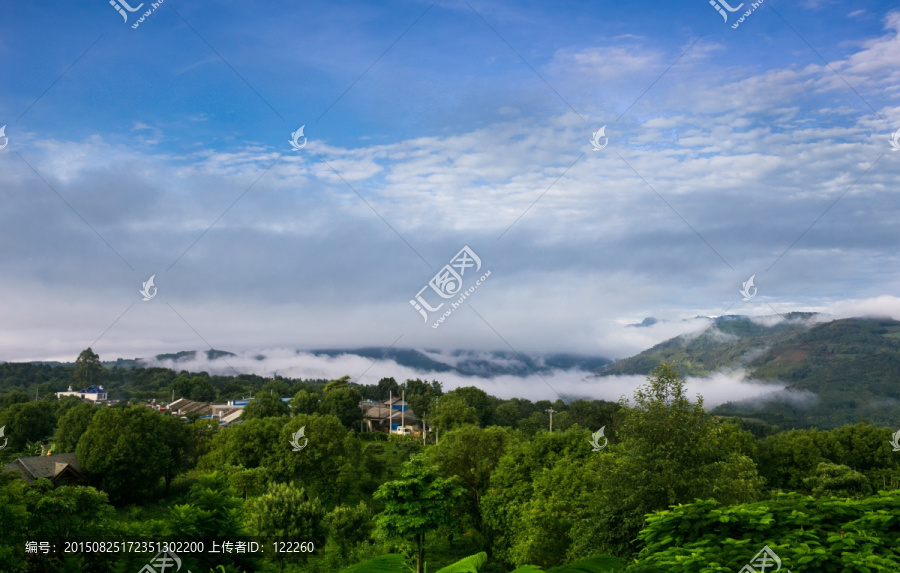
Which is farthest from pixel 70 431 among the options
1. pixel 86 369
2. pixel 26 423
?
pixel 86 369

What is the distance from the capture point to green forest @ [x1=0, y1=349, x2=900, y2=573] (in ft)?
17.3

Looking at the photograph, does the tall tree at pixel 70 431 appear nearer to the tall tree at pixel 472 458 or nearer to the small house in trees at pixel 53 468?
the small house in trees at pixel 53 468

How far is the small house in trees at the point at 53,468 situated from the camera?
40.0 metres

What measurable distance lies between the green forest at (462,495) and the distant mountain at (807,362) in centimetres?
3987

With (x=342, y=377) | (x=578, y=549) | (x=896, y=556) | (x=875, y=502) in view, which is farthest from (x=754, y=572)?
(x=342, y=377)

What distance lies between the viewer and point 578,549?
18.5 m

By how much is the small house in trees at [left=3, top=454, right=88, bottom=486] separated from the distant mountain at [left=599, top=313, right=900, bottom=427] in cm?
6270

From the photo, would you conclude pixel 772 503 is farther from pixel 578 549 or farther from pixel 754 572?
pixel 578 549

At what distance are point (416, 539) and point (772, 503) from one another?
21.1 meters

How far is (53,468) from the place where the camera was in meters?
41.5
